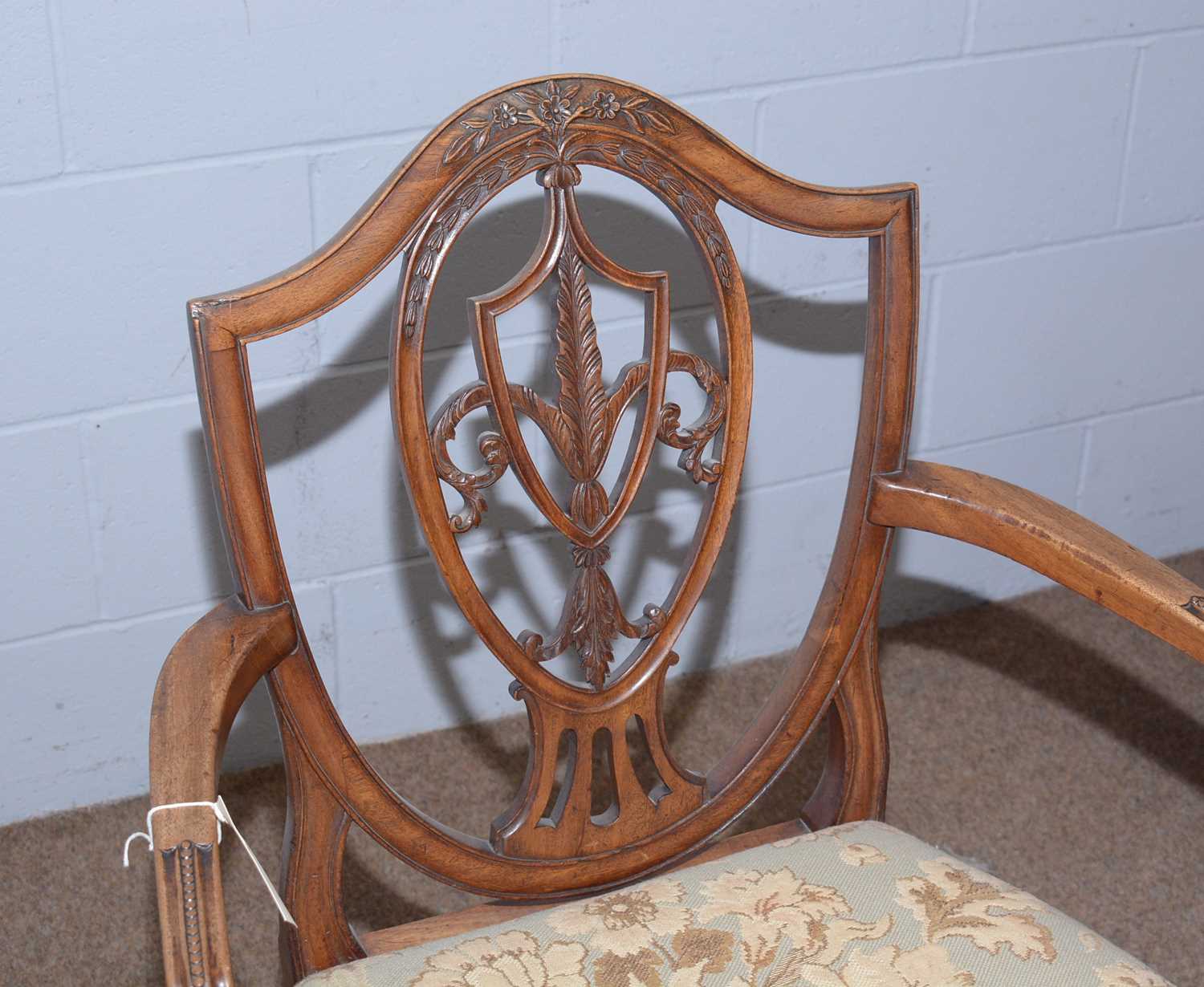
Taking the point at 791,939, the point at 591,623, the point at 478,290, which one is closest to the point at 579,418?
the point at 591,623

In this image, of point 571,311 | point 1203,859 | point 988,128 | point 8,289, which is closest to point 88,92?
point 8,289

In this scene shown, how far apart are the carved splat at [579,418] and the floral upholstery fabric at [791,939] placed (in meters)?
0.17

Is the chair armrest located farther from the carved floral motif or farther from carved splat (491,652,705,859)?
the carved floral motif

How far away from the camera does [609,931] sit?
3.16ft

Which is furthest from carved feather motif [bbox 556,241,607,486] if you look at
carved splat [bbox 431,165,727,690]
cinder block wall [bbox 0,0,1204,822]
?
cinder block wall [bbox 0,0,1204,822]

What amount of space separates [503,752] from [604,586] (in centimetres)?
91

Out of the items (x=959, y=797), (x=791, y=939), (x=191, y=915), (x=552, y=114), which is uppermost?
(x=552, y=114)

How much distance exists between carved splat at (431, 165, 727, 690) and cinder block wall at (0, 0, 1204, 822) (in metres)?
0.67

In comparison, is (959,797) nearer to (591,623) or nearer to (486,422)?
(486,422)

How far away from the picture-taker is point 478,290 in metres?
1.65

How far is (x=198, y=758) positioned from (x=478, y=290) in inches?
36.9

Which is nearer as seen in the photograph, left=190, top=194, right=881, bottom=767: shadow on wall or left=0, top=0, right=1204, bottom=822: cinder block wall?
left=0, top=0, right=1204, bottom=822: cinder block wall

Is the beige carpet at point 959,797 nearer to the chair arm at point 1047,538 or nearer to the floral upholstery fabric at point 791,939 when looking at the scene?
the floral upholstery fabric at point 791,939

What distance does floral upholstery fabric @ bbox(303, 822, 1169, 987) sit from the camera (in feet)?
3.05
